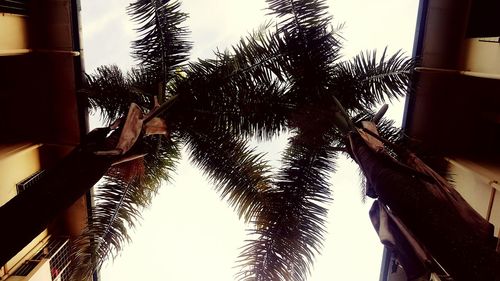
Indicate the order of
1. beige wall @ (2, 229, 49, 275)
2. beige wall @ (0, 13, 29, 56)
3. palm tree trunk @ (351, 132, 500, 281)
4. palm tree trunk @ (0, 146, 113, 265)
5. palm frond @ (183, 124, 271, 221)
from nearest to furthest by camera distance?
1. palm tree trunk @ (351, 132, 500, 281)
2. palm tree trunk @ (0, 146, 113, 265)
3. palm frond @ (183, 124, 271, 221)
4. beige wall @ (0, 13, 29, 56)
5. beige wall @ (2, 229, 49, 275)

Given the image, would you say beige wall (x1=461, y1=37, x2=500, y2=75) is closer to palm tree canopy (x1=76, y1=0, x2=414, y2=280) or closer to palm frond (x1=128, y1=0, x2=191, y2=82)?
palm tree canopy (x1=76, y1=0, x2=414, y2=280)

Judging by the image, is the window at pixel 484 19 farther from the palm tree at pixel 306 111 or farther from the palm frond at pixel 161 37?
the palm frond at pixel 161 37

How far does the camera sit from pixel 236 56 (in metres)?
6.34

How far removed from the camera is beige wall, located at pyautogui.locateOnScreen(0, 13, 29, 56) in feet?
22.5

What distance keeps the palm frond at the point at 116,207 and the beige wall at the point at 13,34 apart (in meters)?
3.03

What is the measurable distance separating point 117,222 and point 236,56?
133 inches

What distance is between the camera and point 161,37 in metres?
6.31

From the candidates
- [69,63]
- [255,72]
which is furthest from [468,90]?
[69,63]

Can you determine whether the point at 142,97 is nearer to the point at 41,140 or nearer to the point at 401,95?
the point at 41,140

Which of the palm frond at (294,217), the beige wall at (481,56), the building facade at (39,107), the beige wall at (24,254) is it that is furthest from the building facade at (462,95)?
the beige wall at (24,254)

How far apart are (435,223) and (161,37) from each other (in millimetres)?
5140

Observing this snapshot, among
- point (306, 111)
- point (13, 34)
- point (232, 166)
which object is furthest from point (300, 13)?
point (13, 34)

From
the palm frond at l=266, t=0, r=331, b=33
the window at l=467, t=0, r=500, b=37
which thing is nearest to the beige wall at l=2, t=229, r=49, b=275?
the palm frond at l=266, t=0, r=331, b=33

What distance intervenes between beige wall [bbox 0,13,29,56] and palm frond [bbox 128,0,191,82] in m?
2.44
